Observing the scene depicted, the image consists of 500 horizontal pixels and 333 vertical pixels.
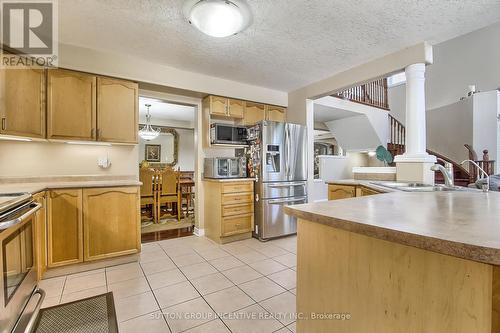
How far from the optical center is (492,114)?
514 centimetres

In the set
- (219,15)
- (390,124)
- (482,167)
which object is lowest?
(482,167)

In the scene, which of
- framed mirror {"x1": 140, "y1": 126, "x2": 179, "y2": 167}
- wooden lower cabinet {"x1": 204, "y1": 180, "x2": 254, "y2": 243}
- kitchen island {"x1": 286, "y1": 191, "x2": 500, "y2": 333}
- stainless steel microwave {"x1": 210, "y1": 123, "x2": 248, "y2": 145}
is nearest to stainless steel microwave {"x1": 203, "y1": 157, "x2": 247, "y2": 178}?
wooden lower cabinet {"x1": 204, "y1": 180, "x2": 254, "y2": 243}

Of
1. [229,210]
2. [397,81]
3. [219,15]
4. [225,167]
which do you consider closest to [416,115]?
[219,15]

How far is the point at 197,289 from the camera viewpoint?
212 centimetres

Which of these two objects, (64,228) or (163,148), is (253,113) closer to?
(64,228)

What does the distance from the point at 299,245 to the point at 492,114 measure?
6.58 metres

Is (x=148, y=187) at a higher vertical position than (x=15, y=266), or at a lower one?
higher

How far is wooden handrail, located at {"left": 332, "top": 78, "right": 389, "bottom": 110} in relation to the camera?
5.59 m

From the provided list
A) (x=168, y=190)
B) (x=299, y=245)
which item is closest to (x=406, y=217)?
(x=299, y=245)

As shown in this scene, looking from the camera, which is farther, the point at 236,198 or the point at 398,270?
the point at 236,198

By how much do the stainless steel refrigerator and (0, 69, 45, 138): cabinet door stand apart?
254 cm

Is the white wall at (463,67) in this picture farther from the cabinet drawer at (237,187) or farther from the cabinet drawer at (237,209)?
the cabinet drawer at (237,209)

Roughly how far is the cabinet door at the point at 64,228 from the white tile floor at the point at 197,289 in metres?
0.21

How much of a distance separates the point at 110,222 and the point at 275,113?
117 inches
